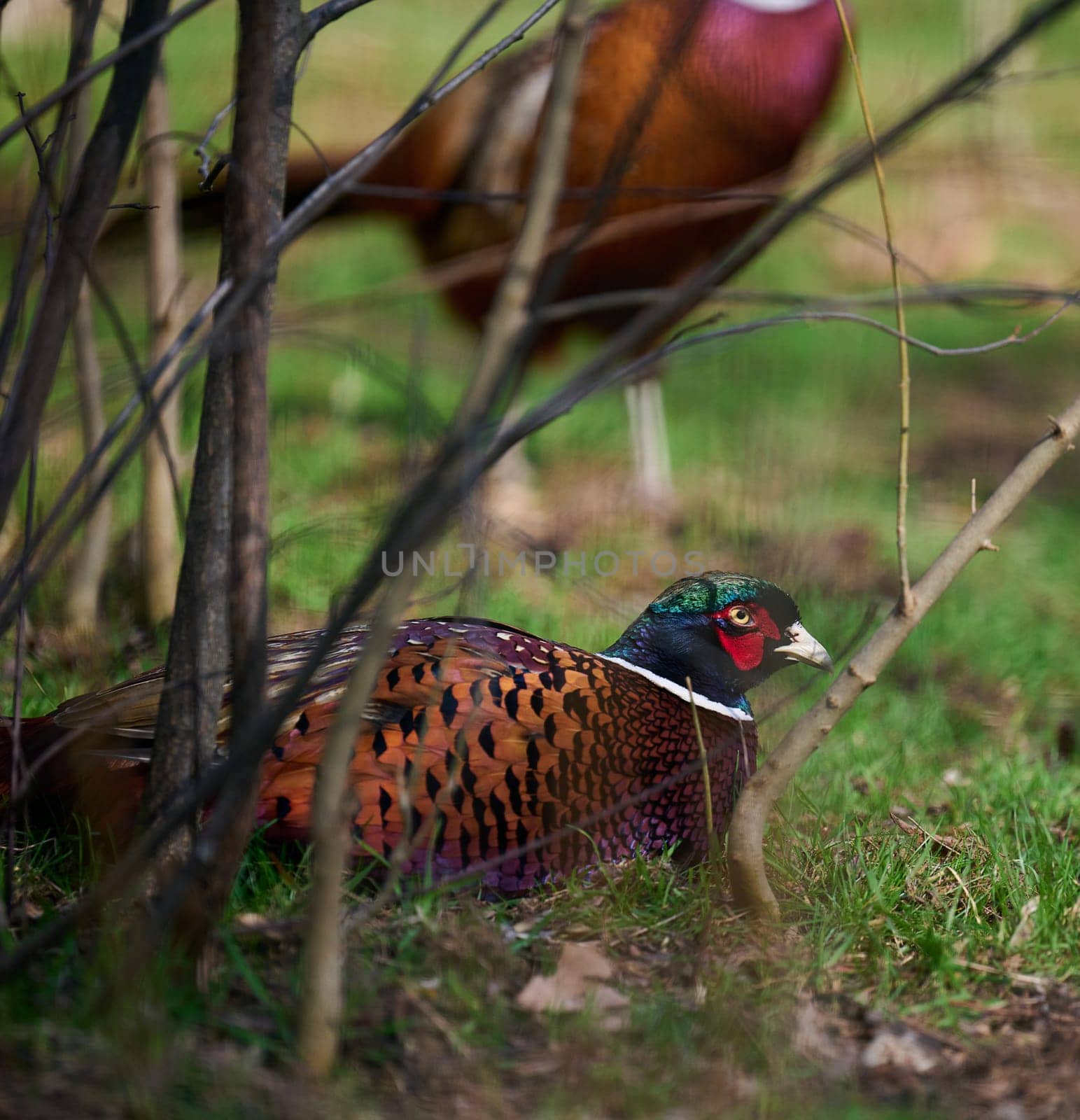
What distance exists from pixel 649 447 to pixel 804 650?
2374 millimetres

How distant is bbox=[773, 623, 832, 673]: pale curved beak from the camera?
2.13 metres

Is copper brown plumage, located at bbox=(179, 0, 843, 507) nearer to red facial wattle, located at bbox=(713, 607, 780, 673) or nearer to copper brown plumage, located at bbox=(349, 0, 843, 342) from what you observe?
copper brown plumage, located at bbox=(349, 0, 843, 342)

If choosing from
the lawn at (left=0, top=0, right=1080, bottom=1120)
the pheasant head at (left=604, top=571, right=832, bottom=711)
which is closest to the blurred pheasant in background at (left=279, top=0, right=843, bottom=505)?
the lawn at (left=0, top=0, right=1080, bottom=1120)

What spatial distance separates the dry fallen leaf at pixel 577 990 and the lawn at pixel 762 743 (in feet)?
0.06

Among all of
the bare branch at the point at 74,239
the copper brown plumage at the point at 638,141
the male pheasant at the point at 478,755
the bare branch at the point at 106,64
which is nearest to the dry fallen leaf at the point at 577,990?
the male pheasant at the point at 478,755

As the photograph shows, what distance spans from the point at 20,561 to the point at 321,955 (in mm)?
610

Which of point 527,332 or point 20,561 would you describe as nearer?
point 527,332

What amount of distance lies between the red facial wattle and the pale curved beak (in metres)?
0.02

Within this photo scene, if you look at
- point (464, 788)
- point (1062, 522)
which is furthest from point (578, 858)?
point (1062, 522)

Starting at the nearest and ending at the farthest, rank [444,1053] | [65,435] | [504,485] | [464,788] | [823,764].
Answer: [444,1053] → [464,788] → [823,764] → [65,435] → [504,485]

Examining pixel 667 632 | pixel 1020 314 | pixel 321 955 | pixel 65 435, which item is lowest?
pixel 321 955

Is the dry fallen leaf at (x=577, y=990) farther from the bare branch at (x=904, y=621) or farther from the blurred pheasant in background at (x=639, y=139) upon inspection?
the blurred pheasant in background at (x=639, y=139)

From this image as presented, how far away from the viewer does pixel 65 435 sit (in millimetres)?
3750

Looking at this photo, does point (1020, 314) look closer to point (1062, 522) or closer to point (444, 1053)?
point (1062, 522)
